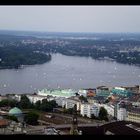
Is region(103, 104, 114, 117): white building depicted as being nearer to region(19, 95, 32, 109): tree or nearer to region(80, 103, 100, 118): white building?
region(80, 103, 100, 118): white building

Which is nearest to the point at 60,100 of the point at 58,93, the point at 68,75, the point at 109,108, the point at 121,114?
the point at 58,93

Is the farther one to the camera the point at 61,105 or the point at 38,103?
the point at 61,105

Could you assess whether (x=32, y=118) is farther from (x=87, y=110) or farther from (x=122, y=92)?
(x=122, y=92)

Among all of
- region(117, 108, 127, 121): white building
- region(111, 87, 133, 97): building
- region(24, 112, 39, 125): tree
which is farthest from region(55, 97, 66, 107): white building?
region(24, 112, 39, 125): tree

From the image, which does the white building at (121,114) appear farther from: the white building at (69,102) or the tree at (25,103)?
the tree at (25,103)

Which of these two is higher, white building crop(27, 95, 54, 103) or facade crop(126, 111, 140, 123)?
white building crop(27, 95, 54, 103)

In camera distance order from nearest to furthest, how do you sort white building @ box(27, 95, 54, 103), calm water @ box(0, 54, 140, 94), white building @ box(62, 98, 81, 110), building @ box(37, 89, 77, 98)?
white building @ box(62, 98, 81, 110) < white building @ box(27, 95, 54, 103) < building @ box(37, 89, 77, 98) < calm water @ box(0, 54, 140, 94)

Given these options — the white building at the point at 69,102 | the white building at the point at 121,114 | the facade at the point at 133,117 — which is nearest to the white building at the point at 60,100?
the white building at the point at 69,102

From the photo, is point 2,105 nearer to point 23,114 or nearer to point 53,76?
point 23,114
